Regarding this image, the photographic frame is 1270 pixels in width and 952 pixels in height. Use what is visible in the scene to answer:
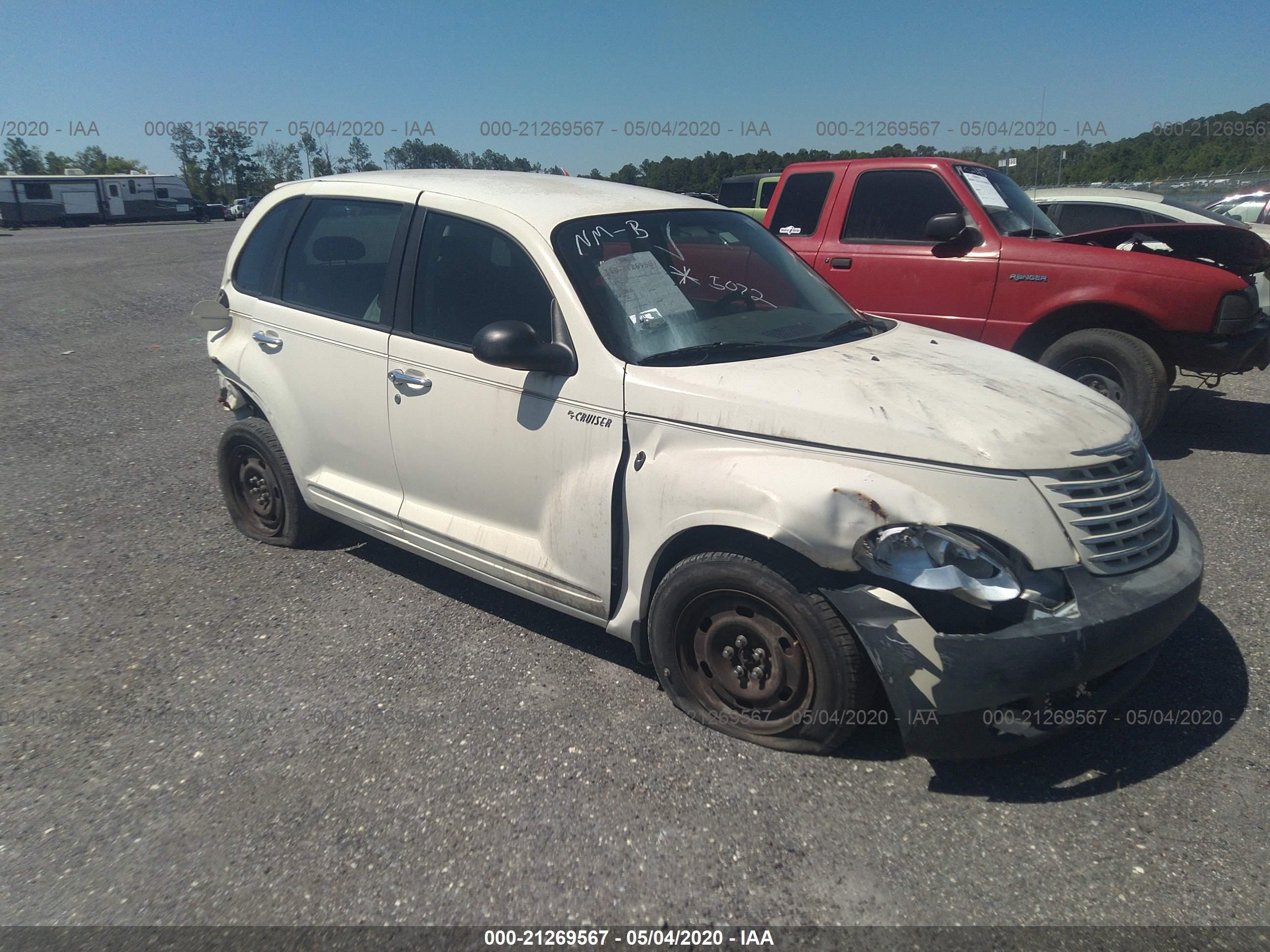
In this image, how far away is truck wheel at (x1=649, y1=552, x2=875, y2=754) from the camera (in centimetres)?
271

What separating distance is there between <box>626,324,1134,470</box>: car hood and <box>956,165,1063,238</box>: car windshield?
378 cm

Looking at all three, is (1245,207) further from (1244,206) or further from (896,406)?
(896,406)

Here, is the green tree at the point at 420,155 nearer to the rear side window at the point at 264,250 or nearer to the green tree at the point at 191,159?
the rear side window at the point at 264,250

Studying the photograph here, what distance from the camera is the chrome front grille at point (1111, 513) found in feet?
8.77

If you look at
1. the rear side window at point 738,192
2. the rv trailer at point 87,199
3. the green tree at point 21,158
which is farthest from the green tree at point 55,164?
the rear side window at point 738,192

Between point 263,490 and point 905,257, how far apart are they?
4.92 m

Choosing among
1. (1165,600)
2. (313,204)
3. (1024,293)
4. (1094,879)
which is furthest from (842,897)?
(1024,293)

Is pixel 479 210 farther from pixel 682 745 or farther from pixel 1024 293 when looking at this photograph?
pixel 1024 293

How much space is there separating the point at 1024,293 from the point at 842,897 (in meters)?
5.21

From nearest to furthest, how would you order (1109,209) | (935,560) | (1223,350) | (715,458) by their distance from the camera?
(935,560), (715,458), (1223,350), (1109,209)

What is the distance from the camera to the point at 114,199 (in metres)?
54.6

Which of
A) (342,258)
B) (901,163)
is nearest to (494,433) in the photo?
(342,258)

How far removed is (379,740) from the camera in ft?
10.2

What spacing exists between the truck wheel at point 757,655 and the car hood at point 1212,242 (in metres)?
5.09
